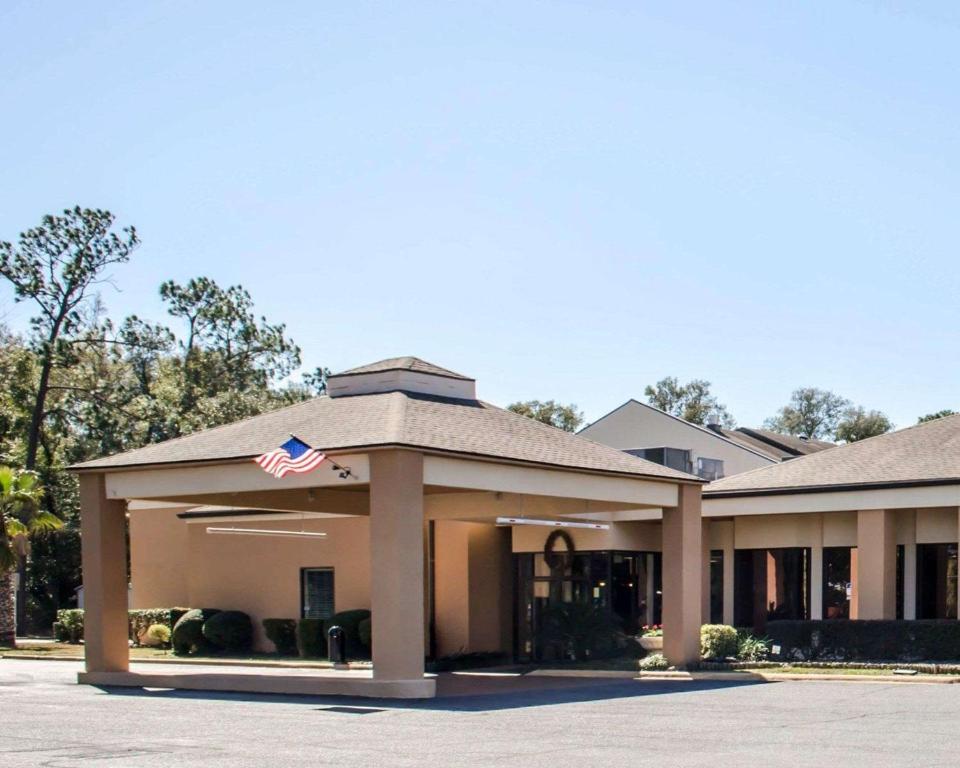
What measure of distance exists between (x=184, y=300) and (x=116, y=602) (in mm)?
40436

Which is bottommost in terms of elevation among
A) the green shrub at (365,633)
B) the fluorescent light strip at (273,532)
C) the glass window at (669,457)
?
the green shrub at (365,633)

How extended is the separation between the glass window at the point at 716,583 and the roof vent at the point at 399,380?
30.3 feet

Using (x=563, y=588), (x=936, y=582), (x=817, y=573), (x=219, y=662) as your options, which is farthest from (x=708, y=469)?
(x=219, y=662)

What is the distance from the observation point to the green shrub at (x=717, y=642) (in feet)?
92.0

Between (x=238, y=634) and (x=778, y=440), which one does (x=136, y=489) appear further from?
(x=778, y=440)

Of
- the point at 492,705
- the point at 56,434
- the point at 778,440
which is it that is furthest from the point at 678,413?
the point at 492,705

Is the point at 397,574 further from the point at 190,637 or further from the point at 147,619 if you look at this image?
the point at 147,619

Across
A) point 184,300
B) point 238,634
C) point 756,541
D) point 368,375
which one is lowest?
point 238,634

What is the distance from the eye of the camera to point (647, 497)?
26469 millimetres

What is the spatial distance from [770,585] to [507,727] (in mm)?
17710

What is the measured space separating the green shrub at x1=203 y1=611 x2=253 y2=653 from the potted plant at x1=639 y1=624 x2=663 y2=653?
10227 millimetres

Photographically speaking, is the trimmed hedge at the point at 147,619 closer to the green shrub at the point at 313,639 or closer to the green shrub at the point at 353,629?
the green shrub at the point at 313,639

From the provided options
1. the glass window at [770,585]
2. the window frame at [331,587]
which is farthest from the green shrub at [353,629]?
the glass window at [770,585]

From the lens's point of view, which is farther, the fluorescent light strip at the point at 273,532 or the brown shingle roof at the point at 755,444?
the brown shingle roof at the point at 755,444
